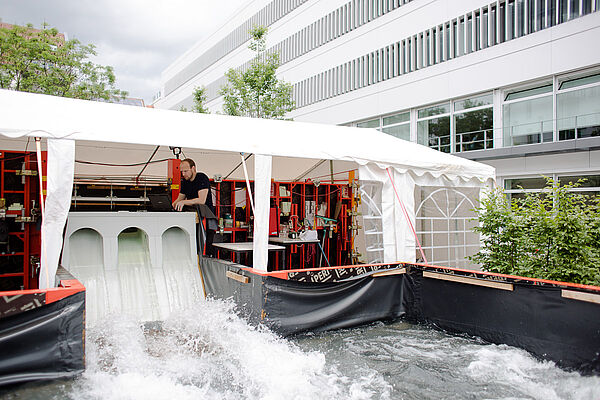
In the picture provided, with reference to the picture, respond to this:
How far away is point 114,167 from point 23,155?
74.0 inches

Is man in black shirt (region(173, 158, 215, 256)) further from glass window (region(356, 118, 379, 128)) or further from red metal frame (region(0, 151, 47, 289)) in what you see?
glass window (region(356, 118, 379, 128))

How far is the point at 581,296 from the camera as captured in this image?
4.08 m

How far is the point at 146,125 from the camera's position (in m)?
5.27

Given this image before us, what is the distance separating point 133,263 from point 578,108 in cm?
1187

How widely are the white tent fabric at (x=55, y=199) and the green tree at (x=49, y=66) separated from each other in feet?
44.8

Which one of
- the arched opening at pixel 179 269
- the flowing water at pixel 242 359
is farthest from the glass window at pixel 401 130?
the flowing water at pixel 242 359

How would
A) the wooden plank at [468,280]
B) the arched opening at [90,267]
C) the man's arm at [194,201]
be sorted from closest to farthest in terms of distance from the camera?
1. the wooden plank at [468,280]
2. the arched opening at [90,267]
3. the man's arm at [194,201]

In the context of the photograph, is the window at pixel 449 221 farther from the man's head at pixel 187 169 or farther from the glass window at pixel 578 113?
the glass window at pixel 578 113

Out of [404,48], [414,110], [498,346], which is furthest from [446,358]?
[404,48]

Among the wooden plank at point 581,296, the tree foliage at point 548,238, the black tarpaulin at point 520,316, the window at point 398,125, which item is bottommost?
the black tarpaulin at point 520,316

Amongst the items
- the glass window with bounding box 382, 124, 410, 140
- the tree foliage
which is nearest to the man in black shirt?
the tree foliage

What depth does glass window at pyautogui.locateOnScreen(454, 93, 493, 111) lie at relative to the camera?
47.1 feet

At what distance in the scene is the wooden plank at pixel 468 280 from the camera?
15.9ft

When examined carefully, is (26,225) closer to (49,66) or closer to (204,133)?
(204,133)
